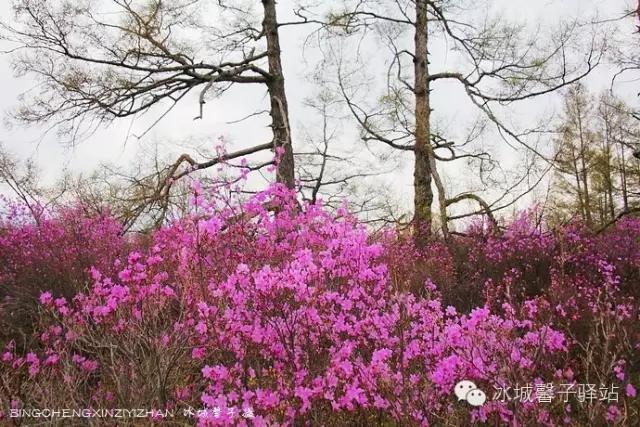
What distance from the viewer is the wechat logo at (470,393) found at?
3.00 m

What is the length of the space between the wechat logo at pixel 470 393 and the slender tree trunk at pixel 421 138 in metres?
7.99

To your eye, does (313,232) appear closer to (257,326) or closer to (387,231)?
(257,326)

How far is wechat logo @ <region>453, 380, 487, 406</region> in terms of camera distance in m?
3.00

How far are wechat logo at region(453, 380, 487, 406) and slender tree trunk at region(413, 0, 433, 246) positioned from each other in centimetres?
799

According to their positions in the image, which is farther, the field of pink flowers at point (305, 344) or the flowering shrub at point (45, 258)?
A: the flowering shrub at point (45, 258)

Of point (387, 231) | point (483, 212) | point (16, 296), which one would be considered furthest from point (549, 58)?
point (16, 296)

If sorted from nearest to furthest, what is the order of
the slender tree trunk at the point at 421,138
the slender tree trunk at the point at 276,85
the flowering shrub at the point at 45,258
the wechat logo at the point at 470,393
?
the wechat logo at the point at 470,393 < the flowering shrub at the point at 45,258 < the slender tree trunk at the point at 276,85 < the slender tree trunk at the point at 421,138

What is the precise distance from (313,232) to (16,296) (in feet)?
13.8

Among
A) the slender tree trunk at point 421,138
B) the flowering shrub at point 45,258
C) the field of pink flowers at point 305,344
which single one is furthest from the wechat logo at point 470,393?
the slender tree trunk at point 421,138

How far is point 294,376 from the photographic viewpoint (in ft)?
11.0

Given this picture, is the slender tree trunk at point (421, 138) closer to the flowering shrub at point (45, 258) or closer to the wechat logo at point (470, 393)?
the flowering shrub at point (45, 258)

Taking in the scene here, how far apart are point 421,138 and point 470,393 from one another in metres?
8.97

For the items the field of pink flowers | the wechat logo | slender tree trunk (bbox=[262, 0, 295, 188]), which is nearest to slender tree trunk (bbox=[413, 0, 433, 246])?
slender tree trunk (bbox=[262, 0, 295, 188])

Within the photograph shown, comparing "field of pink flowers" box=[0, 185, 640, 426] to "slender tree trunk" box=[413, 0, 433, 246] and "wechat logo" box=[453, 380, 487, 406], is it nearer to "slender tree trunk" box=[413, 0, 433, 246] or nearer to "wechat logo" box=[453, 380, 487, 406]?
"wechat logo" box=[453, 380, 487, 406]
